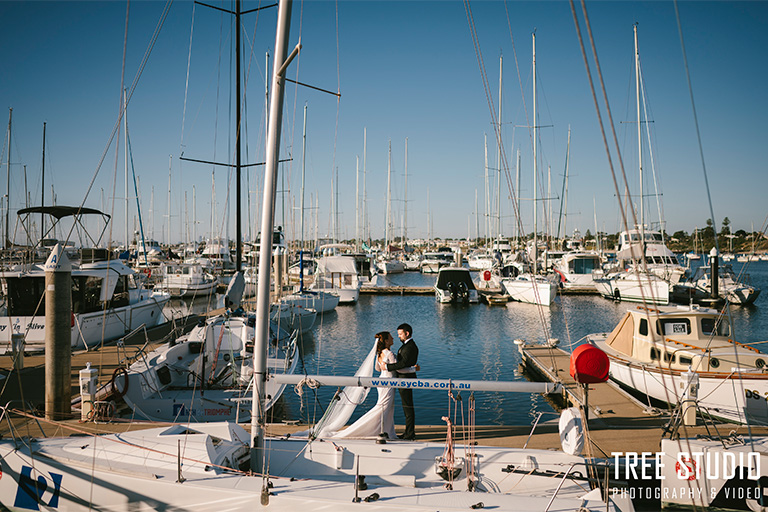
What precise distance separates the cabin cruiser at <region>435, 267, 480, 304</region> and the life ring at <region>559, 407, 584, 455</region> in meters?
28.7

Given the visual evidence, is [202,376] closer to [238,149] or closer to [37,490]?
[37,490]

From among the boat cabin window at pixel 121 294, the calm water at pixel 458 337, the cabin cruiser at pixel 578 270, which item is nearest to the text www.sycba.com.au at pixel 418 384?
the calm water at pixel 458 337

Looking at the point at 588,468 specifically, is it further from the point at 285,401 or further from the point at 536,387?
the point at 285,401

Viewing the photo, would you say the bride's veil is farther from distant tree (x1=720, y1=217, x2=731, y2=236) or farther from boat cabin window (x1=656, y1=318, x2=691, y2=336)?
distant tree (x1=720, y1=217, x2=731, y2=236)

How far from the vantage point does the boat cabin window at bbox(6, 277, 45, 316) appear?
15.5 meters

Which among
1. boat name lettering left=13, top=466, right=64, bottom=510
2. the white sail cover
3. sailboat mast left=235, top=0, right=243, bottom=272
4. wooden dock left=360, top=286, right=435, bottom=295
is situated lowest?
wooden dock left=360, top=286, right=435, bottom=295

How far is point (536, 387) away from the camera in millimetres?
5469

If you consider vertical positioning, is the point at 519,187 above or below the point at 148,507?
above

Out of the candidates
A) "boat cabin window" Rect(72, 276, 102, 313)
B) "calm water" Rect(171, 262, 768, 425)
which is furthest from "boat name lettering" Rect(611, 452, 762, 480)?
"boat cabin window" Rect(72, 276, 102, 313)

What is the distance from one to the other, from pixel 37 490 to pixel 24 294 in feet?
42.7

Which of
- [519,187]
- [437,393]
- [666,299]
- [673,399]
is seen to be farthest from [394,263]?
[673,399]

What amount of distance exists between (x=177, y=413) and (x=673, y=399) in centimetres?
993

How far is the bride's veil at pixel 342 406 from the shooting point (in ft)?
23.7

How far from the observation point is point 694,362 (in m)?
9.92
